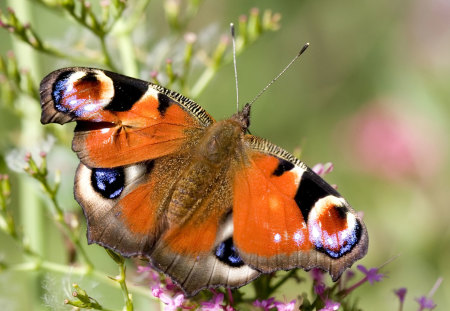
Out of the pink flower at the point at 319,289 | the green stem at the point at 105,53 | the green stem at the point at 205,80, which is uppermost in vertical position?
the green stem at the point at 205,80

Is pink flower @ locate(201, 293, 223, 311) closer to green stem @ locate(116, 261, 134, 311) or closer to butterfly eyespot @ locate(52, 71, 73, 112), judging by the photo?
green stem @ locate(116, 261, 134, 311)

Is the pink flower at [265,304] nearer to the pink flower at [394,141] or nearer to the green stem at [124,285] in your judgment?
the green stem at [124,285]

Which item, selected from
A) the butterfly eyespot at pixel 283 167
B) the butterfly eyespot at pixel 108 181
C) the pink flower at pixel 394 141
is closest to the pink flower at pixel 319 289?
the butterfly eyespot at pixel 283 167

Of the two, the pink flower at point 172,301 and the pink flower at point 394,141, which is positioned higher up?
the pink flower at point 394,141

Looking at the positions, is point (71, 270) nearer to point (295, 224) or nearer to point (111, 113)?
point (111, 113)

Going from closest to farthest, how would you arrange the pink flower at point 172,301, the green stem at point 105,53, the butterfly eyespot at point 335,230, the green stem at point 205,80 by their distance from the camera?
the butterfly eyespot at point 335,230
the pink flower at point 172,301
the green stem at point 105,53
the green stem at point 205,80
